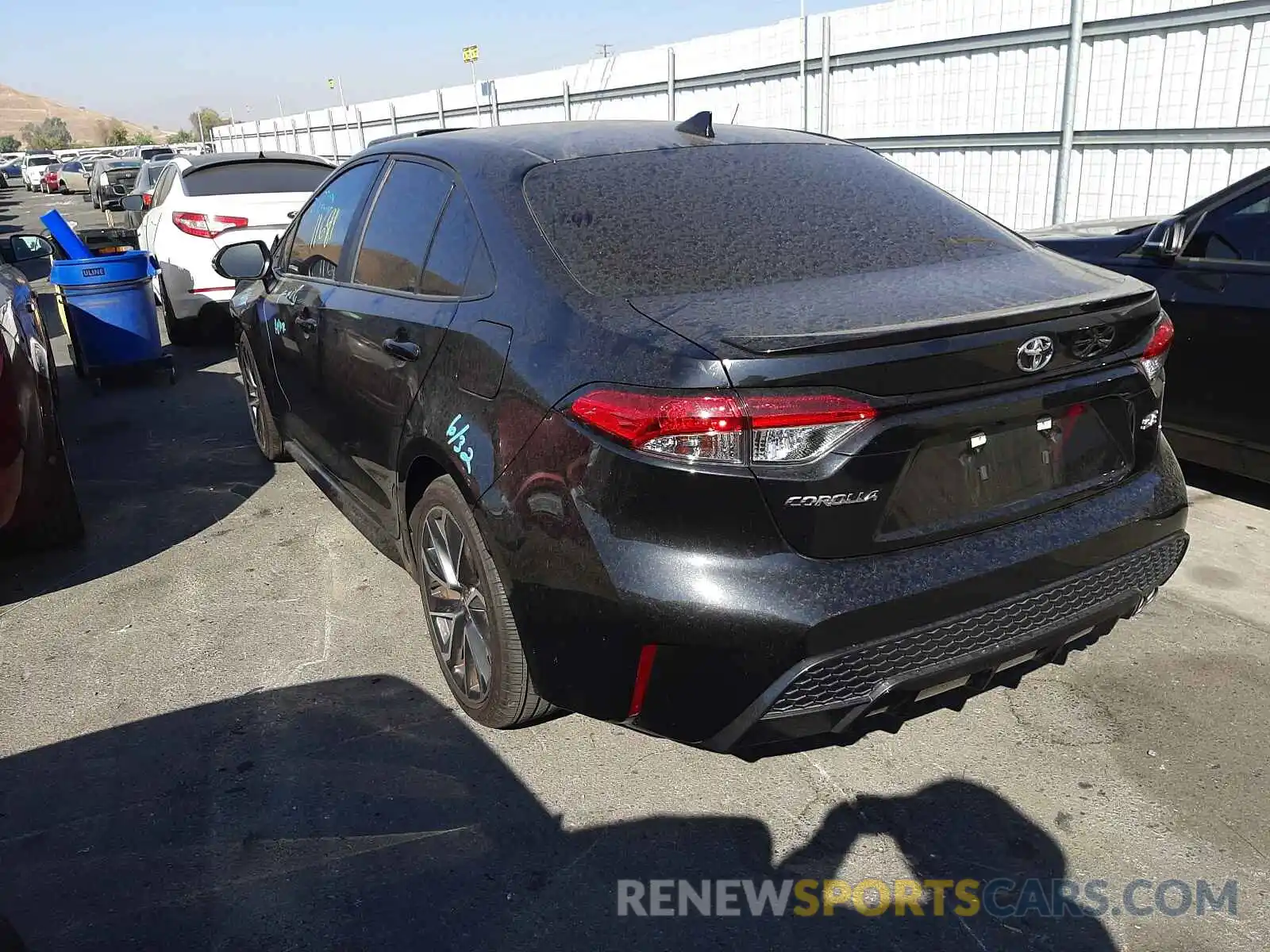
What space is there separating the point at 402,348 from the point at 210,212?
6.51 metres

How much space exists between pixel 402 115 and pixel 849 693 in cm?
2517

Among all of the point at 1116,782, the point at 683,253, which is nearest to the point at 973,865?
the point at 1116,782

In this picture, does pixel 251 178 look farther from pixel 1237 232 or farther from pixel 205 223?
pixel 1237 232

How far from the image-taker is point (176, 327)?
9.13m

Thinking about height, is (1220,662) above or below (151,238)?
below

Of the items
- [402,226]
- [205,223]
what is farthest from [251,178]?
[402,226]

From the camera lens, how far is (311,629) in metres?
3.78

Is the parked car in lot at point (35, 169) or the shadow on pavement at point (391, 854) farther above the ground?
the parked car in lot at point (35, 169)

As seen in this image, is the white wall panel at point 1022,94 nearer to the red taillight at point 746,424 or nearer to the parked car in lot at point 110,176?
the red taillight at point 746,424

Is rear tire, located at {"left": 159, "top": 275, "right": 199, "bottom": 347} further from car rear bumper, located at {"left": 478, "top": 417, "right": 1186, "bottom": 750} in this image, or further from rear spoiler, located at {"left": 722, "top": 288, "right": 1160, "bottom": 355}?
rear spoiler, located at {"left": 722, "top": 288, "right": 1160, "bottom": 355}

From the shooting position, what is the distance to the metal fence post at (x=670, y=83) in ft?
44.9

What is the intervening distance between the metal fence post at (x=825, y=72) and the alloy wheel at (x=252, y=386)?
25.2 ft

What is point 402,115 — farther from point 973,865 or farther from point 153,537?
point 973,865

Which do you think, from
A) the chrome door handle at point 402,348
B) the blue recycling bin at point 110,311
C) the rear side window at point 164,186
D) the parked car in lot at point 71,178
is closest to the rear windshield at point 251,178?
the rear side window at point 164,186
